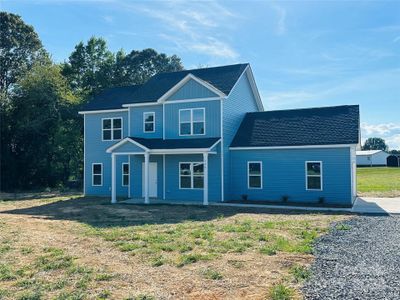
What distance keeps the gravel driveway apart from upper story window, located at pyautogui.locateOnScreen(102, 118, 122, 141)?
16242 millimetres

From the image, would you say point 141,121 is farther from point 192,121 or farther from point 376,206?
point 376,206

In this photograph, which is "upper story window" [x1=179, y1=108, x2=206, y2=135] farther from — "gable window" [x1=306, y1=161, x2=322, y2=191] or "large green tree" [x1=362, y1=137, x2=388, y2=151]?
"large green tree" [x1=362, y1=137, x2=388, y2=151]

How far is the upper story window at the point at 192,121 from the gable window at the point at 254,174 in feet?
10.6

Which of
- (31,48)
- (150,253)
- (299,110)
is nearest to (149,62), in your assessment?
(31,48)

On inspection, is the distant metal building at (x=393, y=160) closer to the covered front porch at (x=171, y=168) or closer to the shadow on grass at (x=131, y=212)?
the covered front porch at (x=171, y=168)

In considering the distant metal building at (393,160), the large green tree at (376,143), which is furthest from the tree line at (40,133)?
the large green tree at (376,143)

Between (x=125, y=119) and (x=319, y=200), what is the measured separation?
12771 millimetres

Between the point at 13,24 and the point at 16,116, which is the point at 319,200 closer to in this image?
the point at 16,116

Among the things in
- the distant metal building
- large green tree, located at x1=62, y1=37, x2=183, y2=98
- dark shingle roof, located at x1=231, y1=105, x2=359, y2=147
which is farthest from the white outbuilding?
dark shingle roof, located at x1=231, y1=105, x2=359, y2=147

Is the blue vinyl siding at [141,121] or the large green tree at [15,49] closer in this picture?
the blue vinyl siding at [141,121]

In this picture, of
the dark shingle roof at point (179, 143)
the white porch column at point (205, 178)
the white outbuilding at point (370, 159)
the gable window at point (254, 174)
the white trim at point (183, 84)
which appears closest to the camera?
the white porch column at point (205, 178)

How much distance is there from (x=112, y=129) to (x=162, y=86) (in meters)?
4.30

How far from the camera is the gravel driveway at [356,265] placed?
5.75 metres

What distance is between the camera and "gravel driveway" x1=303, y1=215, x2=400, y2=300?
5.75 m
